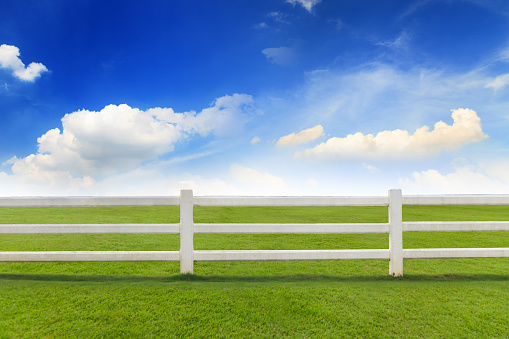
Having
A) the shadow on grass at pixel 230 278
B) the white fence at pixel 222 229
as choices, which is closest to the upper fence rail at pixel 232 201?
the white fence at pixel 222 229

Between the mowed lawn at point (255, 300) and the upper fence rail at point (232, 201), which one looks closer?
the mowed lawn at point (255, 300)

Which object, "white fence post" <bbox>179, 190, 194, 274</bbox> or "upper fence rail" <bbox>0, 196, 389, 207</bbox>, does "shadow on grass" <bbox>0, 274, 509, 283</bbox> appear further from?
"upper fence rail" <bbox>0, 196, 389, 207</bbox>

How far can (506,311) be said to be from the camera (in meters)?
4.05

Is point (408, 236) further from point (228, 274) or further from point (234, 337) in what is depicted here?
point (234, 337)

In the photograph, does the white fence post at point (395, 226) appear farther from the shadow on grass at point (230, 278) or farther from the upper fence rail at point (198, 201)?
the shadow on grass at point (230, 278)

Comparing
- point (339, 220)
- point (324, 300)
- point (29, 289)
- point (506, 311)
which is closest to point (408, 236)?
point (339, 220)

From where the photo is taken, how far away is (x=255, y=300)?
13.4ft

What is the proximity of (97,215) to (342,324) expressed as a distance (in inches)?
487

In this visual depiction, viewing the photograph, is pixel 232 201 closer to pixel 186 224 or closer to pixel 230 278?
pixel 186 224

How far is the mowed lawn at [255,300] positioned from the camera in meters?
3.54

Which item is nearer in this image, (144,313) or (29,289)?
(144,313)

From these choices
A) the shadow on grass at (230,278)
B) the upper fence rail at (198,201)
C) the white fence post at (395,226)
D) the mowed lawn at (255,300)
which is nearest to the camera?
the mowed lawn at (255,300)

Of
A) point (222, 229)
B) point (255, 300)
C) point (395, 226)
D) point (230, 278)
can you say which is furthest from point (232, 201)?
point (395, 226)

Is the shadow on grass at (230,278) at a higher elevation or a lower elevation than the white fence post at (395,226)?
lower
